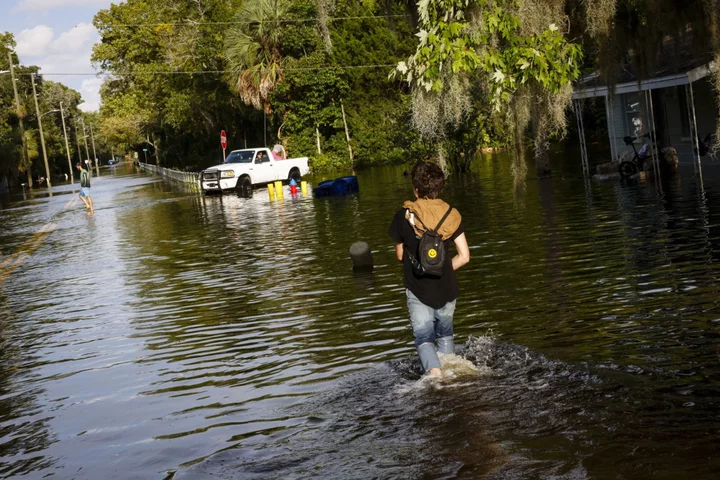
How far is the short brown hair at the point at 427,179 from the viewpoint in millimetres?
7129

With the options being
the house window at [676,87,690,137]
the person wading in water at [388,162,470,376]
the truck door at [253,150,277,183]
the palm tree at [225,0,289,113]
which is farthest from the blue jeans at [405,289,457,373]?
the palm tree at [225,0,289,113]

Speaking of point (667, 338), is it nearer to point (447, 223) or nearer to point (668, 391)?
point (668, 391)

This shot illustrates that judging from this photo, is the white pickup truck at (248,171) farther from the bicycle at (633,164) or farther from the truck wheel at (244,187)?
the bicycle at (633,164)

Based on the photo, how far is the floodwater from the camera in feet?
19.4

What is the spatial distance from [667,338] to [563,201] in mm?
13988

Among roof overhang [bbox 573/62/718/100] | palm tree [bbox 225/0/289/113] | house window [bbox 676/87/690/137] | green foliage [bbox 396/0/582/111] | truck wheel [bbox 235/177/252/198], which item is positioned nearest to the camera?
green foliage [bbox 396/0/582/111]

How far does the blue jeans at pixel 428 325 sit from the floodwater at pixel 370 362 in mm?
232

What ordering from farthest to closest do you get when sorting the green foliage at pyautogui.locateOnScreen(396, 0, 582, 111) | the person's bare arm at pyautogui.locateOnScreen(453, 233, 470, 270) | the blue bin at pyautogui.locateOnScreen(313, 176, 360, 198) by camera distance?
1. the blue bin at pyautogui.locateOnScreen(313, 176, 360, 198)
2. the green foliage at pyautogui.locateOnScreen(396, 0, 582, 111)
3. the person's bare arm at pyautogui.locateOnScreen(453, 233, 470, 270)

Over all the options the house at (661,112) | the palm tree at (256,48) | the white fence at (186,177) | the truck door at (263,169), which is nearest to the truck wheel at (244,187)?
the truck door at (263,169)

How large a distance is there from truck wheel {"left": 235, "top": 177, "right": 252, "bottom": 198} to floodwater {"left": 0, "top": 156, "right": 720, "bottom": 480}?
21029 millimetres

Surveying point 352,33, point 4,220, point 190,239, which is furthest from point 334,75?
point 190,239

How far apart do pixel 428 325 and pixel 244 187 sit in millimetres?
33301

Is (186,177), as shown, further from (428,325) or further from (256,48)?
(428,325)

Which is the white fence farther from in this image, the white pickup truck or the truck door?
the truck door
